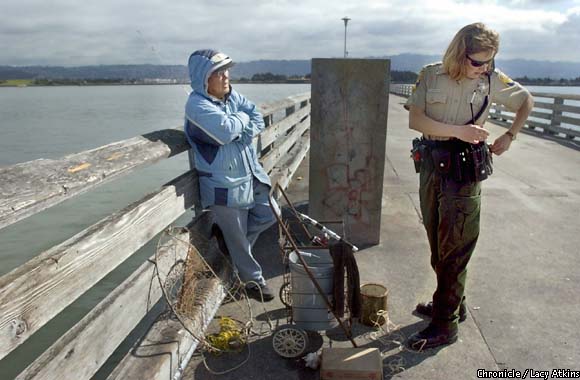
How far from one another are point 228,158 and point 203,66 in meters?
0.68

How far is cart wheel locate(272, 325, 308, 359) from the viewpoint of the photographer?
309cm

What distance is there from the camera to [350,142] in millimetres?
4789

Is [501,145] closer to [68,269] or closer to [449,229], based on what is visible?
[449,229]

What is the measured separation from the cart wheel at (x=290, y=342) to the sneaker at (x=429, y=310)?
1.09m

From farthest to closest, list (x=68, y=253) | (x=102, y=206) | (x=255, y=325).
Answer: (x=102, y=206) → (x=255, y=325) → (x=68, y=253)

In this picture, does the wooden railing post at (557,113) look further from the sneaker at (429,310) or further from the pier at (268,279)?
the sneaker at (429,310)

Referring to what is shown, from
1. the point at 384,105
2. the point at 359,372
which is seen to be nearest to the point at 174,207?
the point at 359,372

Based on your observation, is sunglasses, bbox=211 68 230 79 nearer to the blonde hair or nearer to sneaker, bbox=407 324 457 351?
the blonde hair

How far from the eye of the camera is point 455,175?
3.00 meters

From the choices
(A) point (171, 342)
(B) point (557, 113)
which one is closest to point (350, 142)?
(A) point (171, 342)

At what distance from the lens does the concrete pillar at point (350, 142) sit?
4621 millimetres

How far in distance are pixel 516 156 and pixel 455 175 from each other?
842 cm

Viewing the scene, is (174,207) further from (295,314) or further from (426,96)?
(426,96)

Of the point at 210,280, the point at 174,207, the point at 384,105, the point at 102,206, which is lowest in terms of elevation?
the point at 102,206
